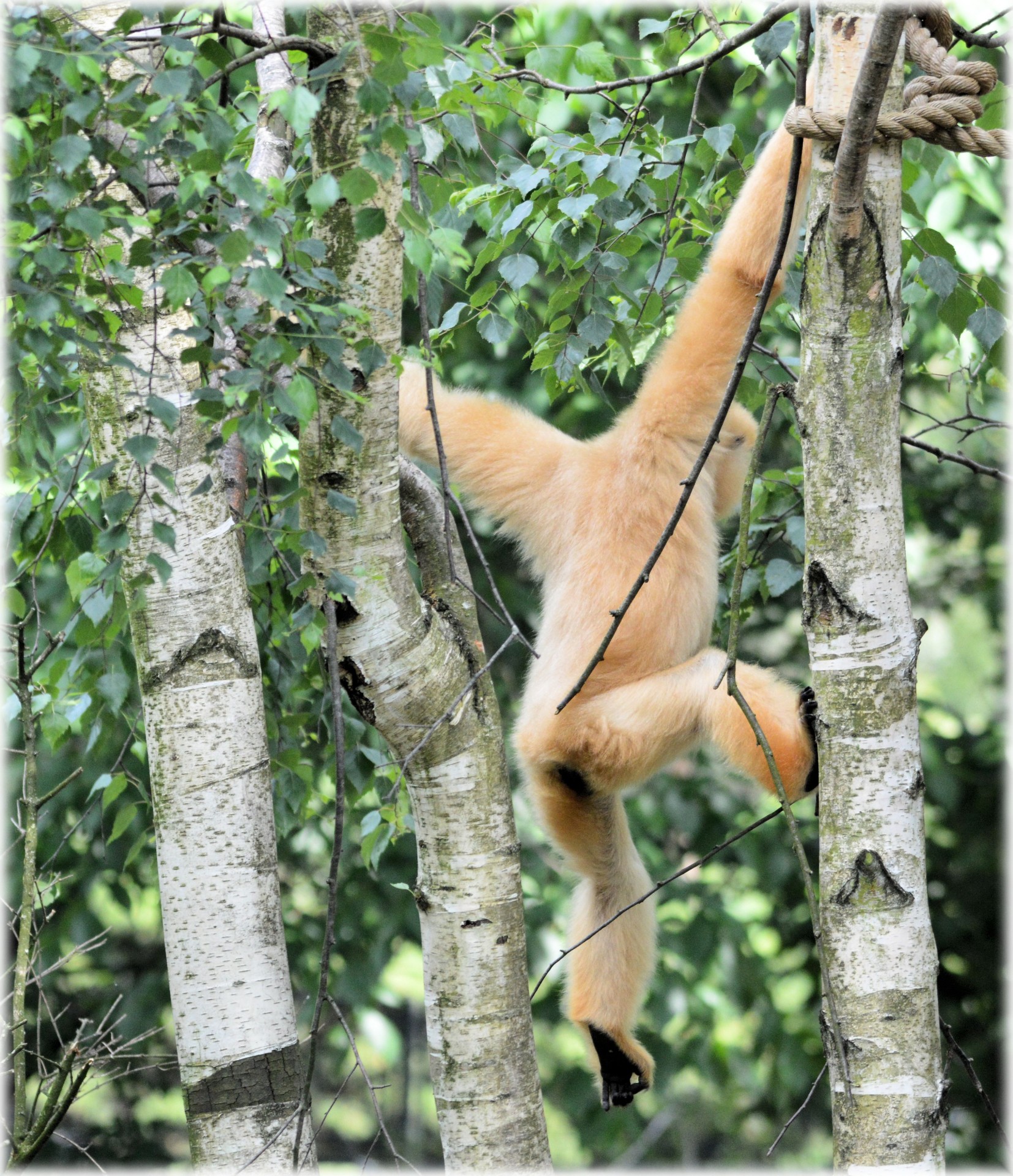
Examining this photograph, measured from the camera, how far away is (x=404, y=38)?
1.85m

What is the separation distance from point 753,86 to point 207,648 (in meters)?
4.31

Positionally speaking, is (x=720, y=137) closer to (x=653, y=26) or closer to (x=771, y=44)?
(x=771, y=44)

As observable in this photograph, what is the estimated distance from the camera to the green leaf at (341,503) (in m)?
2.10

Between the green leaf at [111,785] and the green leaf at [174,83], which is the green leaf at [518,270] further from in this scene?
the green leaf at [111,785]

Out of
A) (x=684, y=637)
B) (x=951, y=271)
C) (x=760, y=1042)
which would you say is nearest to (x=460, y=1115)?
(x=684, y=637)

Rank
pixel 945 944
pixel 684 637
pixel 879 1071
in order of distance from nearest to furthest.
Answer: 1. pixel 879 1071
2. pixel 684 637
3. pixel 945 944

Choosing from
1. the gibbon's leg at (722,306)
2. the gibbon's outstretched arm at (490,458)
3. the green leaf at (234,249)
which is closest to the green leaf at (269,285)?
the green leaf at (234,249)

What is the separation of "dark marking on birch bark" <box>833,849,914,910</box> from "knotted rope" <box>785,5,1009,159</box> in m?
1.29

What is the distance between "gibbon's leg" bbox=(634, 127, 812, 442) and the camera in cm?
275

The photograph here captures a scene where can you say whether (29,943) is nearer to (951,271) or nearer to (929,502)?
(951,271)

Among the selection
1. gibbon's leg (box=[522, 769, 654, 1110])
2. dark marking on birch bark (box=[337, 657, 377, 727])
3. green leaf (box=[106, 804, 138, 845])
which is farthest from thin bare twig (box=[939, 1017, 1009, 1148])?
green leaf (box=[106, 804, 138, 845])

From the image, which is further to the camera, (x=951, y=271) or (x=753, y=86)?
(x=753, y=86)

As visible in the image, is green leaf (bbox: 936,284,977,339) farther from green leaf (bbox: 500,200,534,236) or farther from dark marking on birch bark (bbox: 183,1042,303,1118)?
dark marking on birch bark (bbox: 183,1042,303,1118)

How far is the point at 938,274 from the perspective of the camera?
2502 millimetres
